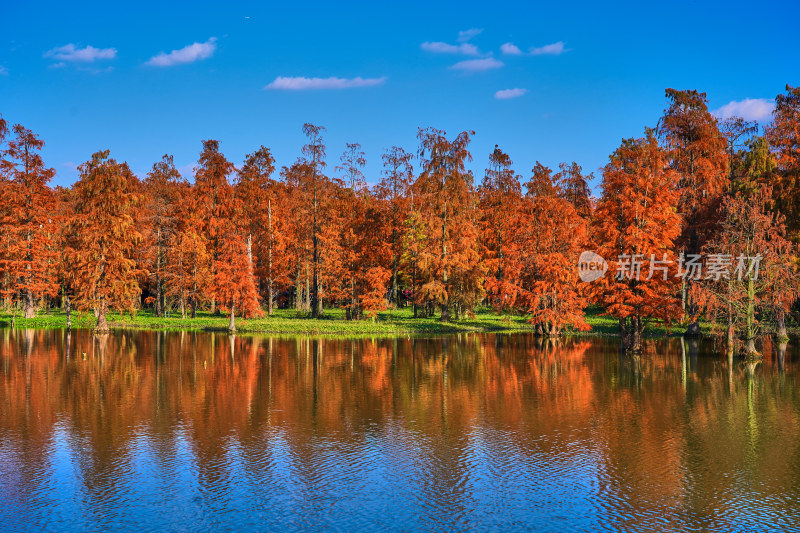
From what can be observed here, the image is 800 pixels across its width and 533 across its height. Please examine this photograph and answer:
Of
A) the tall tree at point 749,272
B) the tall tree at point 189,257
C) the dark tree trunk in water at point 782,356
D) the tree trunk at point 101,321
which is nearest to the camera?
the dark tree trunk in water at point 782,356

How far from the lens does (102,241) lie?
58156 millimetres

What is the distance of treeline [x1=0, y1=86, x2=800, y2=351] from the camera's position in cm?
4147

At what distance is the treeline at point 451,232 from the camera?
136ft

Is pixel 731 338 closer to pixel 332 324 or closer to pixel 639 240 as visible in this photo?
pixel 639 240

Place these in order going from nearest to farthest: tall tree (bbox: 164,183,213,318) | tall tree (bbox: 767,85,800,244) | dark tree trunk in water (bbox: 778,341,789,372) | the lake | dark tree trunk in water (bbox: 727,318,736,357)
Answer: the lake
dark tree trunk in water (bbox: 778,341,789,372)
dark tree trunk in water (bbox: 727,318,736,357)
tall tree (bbox: 767,85,800,244)
tall tree (bbox: 164,183,213,318)

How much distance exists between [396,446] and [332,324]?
4000 centimetres

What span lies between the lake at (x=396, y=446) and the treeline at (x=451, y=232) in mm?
7306

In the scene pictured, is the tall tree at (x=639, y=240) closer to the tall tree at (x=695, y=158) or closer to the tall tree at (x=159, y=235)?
the tall tree at (x=695, y=158)

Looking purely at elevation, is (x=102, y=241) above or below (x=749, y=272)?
above

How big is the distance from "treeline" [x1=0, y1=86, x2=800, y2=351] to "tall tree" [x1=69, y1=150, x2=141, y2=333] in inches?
5.4

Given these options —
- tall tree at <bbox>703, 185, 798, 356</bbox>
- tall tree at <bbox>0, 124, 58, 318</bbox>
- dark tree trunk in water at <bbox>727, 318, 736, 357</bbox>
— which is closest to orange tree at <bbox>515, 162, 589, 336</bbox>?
dark tree trunk in water at <bbox>727, 318, 736, 357</bbox>

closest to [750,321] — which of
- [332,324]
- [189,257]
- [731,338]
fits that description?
[731,338]

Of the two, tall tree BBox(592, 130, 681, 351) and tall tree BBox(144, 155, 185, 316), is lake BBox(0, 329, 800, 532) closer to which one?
tall tree BBox(592, 130, 681, 351)

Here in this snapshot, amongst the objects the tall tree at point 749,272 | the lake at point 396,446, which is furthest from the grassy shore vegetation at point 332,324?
the lake at point 396,446
